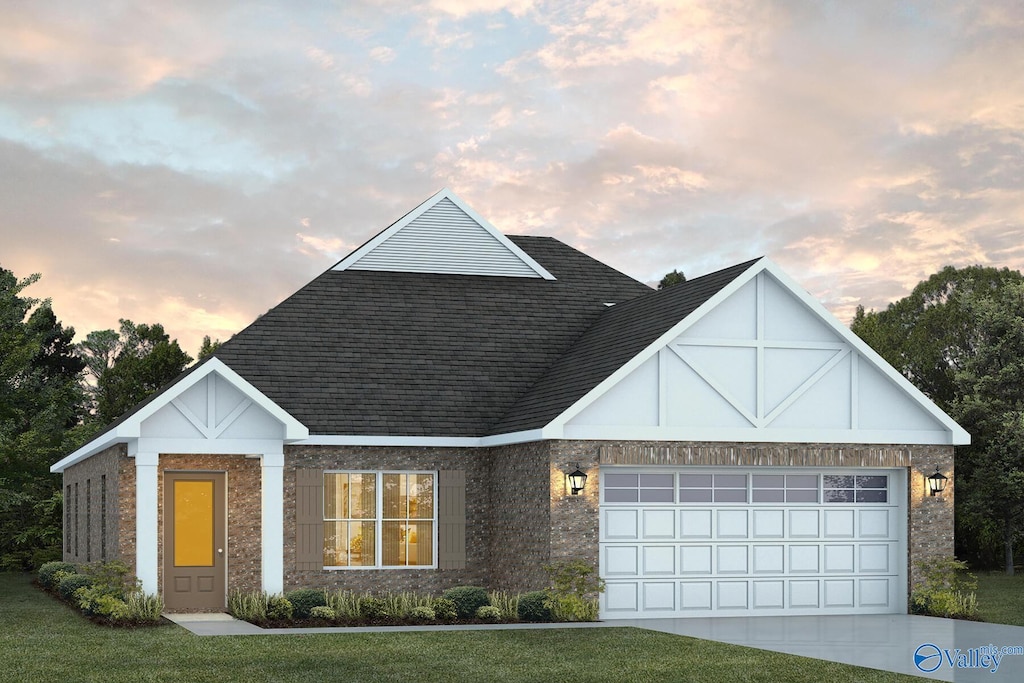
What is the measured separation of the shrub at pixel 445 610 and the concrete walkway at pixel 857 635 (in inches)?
31.8

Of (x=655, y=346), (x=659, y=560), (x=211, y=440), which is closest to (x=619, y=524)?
(x=659, y=560)

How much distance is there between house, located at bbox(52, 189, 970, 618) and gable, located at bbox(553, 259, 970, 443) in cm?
4

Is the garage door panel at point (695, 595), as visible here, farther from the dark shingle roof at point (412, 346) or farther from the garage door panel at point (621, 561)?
the dark shingle roof at point (412, 346)

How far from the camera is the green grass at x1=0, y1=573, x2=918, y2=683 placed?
1428 centimetres

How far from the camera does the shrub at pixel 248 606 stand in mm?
20453

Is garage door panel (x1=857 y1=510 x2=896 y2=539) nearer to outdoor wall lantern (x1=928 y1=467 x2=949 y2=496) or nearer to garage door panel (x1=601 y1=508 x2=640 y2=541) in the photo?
outdoor wall lantern (x1=928 y1=467 x2=949 y2=496)

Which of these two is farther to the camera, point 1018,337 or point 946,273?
point 946,273

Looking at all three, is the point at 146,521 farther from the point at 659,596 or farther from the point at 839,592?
the point at 839,592

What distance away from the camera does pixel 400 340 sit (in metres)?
25.1

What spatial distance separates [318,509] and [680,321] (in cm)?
676

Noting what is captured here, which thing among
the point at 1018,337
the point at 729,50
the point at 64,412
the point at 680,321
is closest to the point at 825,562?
the point at 680,321

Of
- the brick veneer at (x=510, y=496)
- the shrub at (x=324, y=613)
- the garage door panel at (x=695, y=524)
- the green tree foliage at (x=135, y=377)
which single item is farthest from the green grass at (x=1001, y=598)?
the green tree foliage at (x=135, y=377)

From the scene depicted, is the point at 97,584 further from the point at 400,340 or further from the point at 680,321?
the point at 680,321

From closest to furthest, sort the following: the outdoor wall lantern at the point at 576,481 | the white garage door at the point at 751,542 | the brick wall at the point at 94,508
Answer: the outdoor wall lantern at the point at 576,481
the white garage door at the point at 751,542
the brick wall at the point at 94,508
